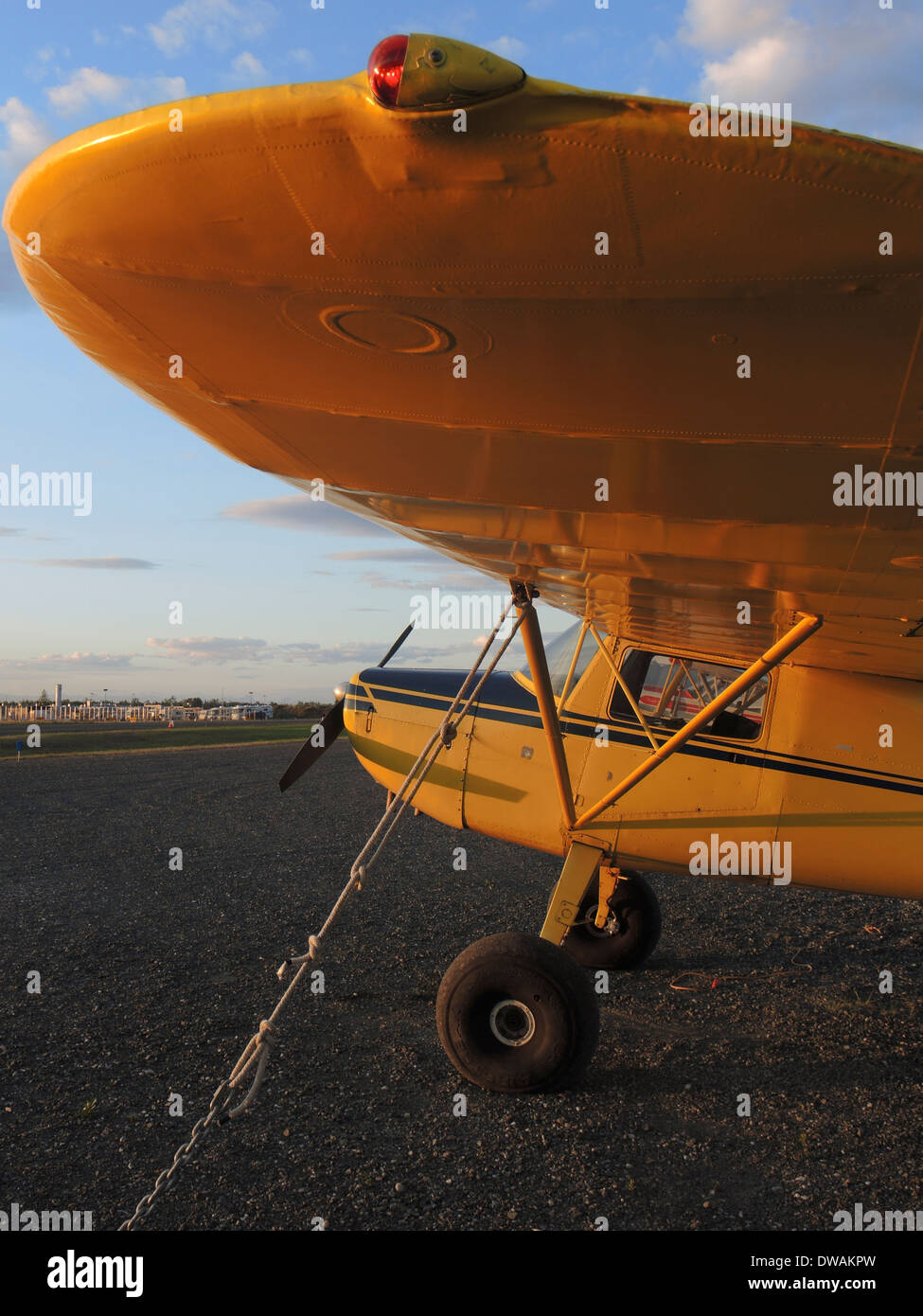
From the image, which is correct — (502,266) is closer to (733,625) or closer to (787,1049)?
(733,625)

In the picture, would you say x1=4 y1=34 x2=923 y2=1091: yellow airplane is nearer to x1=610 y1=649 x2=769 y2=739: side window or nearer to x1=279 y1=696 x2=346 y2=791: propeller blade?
x1=610 y1=649 x2=769 y2=739: side window

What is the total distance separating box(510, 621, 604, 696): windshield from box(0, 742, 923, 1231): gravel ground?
2.25 m

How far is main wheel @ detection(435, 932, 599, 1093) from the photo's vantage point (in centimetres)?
418

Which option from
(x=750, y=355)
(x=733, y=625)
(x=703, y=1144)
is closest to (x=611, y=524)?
(x=750, y=355)

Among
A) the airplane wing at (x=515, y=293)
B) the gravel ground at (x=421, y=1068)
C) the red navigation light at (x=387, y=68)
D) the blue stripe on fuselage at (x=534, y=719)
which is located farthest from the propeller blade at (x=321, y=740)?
the red navigation light at (x=387, y=68)

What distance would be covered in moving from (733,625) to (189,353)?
339 cm

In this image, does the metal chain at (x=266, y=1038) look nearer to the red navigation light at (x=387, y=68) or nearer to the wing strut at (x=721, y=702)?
the wing strut at (x=721, y=702)

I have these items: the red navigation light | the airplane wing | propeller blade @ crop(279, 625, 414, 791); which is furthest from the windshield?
the red navigation light

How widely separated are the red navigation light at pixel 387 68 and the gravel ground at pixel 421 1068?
11.5 feet

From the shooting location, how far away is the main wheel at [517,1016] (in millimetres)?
4180

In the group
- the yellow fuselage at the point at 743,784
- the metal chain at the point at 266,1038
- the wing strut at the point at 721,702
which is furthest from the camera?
the yellow fuselage at the point at 743,784

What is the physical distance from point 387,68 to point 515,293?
15.2 inches

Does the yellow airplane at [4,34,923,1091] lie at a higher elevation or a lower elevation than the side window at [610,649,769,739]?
higher
